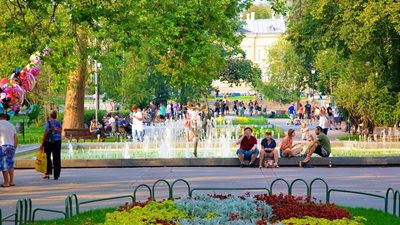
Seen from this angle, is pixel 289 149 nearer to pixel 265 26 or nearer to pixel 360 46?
pixel 360 46

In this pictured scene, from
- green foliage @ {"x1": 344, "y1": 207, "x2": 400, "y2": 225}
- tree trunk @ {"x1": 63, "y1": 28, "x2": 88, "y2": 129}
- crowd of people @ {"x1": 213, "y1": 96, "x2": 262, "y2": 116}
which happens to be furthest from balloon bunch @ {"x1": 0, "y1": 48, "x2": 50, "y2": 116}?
crowd of people @ {"x1": 213, "y1": 96, "x2": 262, "y2": 116}

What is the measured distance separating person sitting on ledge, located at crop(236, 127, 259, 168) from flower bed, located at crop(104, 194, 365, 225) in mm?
11820

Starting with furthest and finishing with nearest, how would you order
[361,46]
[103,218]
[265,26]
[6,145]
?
[265,26] < [361,46] < [6,145] < [103,218]

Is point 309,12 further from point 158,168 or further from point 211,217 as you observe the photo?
point 211,217

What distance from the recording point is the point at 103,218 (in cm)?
1436

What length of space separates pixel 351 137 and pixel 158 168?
63.2ft

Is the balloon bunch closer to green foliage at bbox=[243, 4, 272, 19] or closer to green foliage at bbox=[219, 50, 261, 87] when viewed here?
green foliage at bbox=[219, 50, 261, 87]

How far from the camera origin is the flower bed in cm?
1222

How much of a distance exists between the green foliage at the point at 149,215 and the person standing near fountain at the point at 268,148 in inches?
483

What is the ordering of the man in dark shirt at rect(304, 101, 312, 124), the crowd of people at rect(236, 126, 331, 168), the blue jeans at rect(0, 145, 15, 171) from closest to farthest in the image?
the blue jeans at rect(0, 145, 15, 171) → the crowd of people at rect(236, 126, 331, 168) → the man in dark shirt at rect(304, 101, 312, 124)

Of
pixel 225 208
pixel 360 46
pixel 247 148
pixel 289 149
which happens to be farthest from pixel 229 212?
pixel 360 46

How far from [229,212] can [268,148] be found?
13202mm

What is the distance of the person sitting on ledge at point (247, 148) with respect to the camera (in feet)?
85.1

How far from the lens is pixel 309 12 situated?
1666 inches
